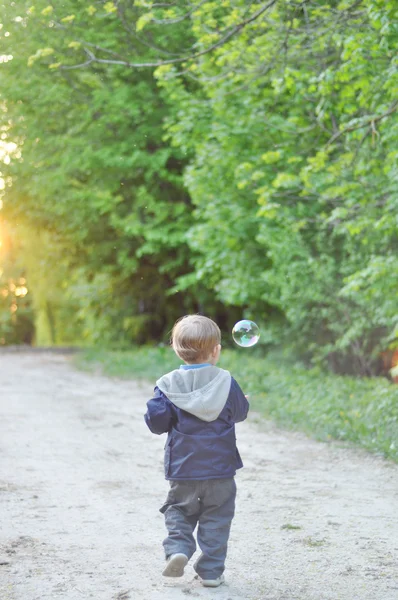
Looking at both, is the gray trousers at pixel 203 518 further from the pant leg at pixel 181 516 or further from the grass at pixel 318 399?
the grass at pixel 318 399

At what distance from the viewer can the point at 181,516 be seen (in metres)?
5.16

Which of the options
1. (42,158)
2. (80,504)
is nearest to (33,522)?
(80,504)

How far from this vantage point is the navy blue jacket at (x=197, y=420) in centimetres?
507

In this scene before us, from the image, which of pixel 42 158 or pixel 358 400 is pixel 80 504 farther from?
pixel 42 158

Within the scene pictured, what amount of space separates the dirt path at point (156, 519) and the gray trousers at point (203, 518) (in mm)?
175

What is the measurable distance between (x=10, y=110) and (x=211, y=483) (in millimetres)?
20400

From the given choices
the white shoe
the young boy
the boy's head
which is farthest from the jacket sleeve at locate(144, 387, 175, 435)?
the white shoe

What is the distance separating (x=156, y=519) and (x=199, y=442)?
180 cm

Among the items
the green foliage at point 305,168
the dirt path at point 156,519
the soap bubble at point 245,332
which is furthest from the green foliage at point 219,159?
the soap bubble at point 245,332

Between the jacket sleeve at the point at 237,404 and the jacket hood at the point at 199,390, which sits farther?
the jacket sleeve at the point at 237,404

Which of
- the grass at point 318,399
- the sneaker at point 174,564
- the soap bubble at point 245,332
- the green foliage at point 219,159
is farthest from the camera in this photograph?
the green foliage at point 219,159

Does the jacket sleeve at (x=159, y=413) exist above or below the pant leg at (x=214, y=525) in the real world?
above

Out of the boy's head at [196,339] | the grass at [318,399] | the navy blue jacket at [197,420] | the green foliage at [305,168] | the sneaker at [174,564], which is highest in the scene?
the green foliage at [305,168]

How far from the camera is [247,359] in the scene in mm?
20078
